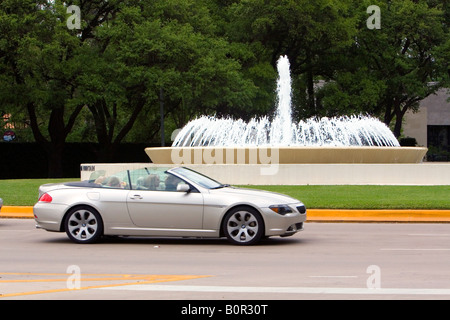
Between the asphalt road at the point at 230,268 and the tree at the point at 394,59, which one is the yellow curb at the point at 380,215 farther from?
the tree at the point at 394,59

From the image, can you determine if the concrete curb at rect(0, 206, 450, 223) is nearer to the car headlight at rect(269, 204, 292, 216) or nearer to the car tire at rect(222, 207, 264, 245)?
the car headlight at rect(269, 204, 292, 216)

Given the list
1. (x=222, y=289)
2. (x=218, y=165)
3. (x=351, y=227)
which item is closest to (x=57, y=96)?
(x=218, y=165)

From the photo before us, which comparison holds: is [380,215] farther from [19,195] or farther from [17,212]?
[19,195]

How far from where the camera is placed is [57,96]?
38.9 metres

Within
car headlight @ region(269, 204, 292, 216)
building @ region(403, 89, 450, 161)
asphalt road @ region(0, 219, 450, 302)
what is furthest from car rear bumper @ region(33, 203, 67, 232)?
building @ region(403, 89, 450, 161)

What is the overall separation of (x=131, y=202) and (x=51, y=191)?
1.49m

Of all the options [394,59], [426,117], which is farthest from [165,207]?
[426,117]

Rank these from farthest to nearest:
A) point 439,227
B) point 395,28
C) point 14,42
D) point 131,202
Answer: point 395,28 → point 14,42 → point 439,227 → point 131,202

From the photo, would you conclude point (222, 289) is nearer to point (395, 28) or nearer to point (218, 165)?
point (218, 165)

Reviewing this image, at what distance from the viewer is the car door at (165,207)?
12.6m

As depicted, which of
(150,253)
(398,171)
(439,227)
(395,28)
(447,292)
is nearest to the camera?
(447,292)

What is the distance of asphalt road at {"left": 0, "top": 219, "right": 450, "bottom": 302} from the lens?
8156 mm

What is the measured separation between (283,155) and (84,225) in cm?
1392

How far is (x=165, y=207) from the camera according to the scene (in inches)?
500
